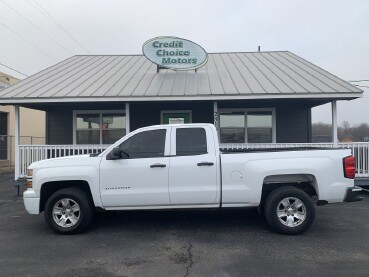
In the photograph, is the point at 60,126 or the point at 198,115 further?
the point at 60,126

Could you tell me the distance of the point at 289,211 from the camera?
21.0 ft

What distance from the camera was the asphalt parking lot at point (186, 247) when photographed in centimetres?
486

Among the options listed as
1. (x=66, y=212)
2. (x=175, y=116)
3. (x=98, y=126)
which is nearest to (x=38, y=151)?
(x=98, y=126)

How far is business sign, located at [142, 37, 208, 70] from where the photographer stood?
12.9 m

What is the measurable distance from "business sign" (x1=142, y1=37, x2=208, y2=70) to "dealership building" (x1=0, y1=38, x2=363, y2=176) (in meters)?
0.04

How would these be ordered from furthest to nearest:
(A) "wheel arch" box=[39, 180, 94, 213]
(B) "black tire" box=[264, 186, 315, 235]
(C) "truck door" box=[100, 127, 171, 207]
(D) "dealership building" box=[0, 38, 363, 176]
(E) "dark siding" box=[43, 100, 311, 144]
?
(E) "dark siding" box=[43, 100, 311, 144] < (D) "dealership building" box=[0, 38, 363, 176] < (A) "wheel arch" box=[39, 180, 94, 213] < (C) "truck door" box=[100, 127, 171, 207] < (B) "black tire" box=[264, 186, 315, 235]

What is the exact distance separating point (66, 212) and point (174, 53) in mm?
8117

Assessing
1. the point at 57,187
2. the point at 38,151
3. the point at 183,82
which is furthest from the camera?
the point at 183,82

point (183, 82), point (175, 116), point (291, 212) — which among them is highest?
point (183, 82)

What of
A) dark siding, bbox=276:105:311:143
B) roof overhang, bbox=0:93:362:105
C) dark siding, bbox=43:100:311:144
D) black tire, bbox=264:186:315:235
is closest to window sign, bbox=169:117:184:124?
dark siding, bbox=43:100:311:144

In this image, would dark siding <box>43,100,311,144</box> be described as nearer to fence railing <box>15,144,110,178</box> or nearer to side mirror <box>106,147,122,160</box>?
fence railing <box>15,144,110,178</box>

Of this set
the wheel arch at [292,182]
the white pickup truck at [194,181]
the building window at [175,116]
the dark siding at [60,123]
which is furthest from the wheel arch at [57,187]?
the dark siding at [60,123]

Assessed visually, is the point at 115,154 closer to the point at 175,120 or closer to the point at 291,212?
the point at 291,212

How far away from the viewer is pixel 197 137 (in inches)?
265
